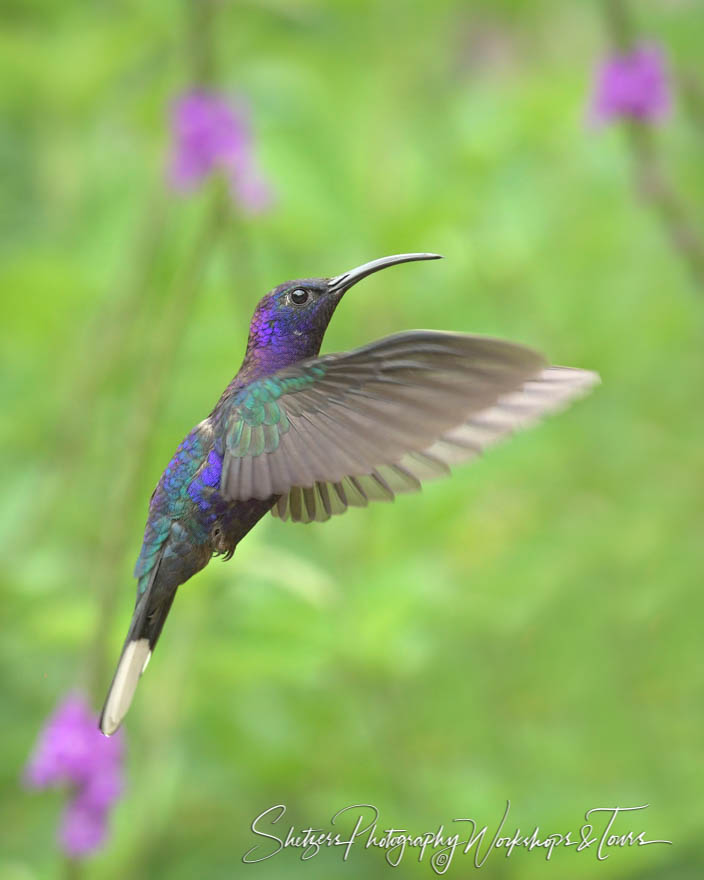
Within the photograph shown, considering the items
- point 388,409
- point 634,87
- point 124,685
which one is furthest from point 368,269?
point 634,87

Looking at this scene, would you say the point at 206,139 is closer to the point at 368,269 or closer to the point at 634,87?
the point at 634,87

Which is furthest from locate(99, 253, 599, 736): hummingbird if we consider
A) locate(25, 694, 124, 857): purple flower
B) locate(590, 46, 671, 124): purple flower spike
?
locate(590, 46, 671, 124): purple flower spike

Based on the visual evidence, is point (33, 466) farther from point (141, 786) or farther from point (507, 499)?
Result: point (507, 499)

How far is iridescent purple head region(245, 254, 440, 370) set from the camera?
2.39ft

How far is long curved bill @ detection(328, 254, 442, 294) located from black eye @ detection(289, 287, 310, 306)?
0.8 inches

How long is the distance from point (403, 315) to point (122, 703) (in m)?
1.60

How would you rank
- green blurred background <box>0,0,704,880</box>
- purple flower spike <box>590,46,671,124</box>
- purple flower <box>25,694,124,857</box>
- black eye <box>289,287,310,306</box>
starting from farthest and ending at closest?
green blurred background <box>0,0,704,880</box>, purple flower spike <box>590,46,671,124</box>, purple flower <box>25,694,124,857</box>, black eye <box>289,287,310,306</box>

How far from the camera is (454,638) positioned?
238 centimetres

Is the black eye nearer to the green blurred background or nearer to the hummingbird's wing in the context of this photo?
the hummingbird's wing

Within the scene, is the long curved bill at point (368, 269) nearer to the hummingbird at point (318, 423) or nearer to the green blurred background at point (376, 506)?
the hummingbird at point (318, 423)

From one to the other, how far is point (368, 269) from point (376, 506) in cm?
140

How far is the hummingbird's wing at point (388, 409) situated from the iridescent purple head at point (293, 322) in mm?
13

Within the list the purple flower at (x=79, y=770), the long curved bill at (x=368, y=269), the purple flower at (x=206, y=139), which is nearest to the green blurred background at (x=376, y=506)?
the purple flower at (x=206, y=139)

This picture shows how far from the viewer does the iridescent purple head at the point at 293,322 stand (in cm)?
73
